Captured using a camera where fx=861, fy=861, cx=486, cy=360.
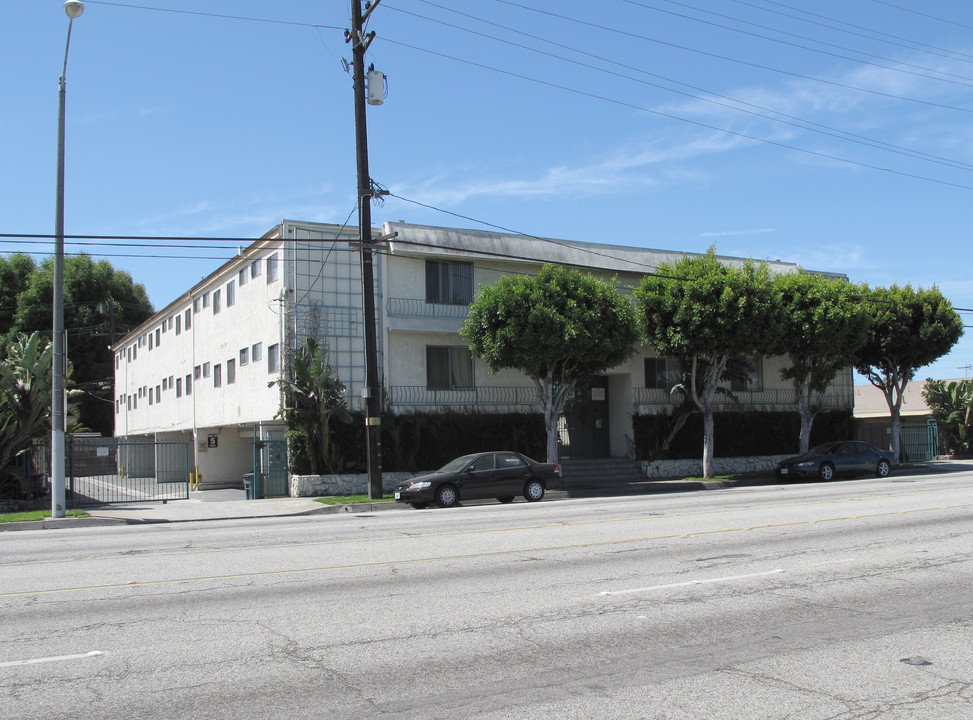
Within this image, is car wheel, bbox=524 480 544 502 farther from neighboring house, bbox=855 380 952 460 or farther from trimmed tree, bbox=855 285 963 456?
neighboring house, bbox=855 380 952 460

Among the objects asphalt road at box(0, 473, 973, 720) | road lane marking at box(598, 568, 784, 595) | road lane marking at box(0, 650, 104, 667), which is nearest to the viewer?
asphalt road at box(0, 473, 973, 720)

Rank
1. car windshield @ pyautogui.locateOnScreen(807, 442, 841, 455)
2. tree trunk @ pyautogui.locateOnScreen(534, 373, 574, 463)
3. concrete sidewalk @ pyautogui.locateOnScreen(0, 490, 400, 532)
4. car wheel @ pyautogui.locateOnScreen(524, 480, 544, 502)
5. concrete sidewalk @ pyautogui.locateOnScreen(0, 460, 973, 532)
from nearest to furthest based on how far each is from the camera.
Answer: concrete sidewalk @ pyautogui.locateOnScreen(0, 490, 400, 532) < concrete sidewalk @ pyautogui.locateOnScreen(0, 460, 973, 532) < car wheel @ pyautogui.locateOnScreen(524, 480, 544, 502) < tree trunk @ pyautogui.locateOnScreen(534, 373, 574, 463) < car windshield @ pyautogui.locateOnScreen(807, 442, 841, 455)

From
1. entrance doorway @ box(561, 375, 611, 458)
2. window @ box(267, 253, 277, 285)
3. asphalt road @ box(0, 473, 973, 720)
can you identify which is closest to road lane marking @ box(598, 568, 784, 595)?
asphalt road @ box(0, 473, 973, 720)

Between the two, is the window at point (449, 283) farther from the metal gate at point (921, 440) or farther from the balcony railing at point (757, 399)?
the metal gate at point (921, 440)

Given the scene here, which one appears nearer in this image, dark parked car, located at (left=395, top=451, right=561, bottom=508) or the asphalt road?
the asphalt road

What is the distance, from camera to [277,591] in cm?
895

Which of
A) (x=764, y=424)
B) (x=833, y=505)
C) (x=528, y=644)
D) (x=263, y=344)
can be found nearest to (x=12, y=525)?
(x=263, y=344)

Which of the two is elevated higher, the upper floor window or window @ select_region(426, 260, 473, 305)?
window @ select_region(426, 260, 473, 305)

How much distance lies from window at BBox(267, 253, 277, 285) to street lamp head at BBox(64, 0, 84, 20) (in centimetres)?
1100

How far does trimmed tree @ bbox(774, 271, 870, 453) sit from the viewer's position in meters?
29.2

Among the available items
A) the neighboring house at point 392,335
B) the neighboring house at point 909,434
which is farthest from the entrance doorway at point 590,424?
the neighboring house at point 909,434

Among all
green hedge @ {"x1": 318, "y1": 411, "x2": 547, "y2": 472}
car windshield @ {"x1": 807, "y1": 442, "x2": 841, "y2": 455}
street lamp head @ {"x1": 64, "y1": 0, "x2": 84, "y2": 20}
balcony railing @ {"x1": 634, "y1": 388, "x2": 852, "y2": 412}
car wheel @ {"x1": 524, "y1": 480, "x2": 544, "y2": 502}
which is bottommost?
car wheel @ {"x1": 524, "y1": 480, "x2": 544, "y2": 502}

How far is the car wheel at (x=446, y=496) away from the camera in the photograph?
20.8m

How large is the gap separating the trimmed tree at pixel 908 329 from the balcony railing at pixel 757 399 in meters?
2.79
